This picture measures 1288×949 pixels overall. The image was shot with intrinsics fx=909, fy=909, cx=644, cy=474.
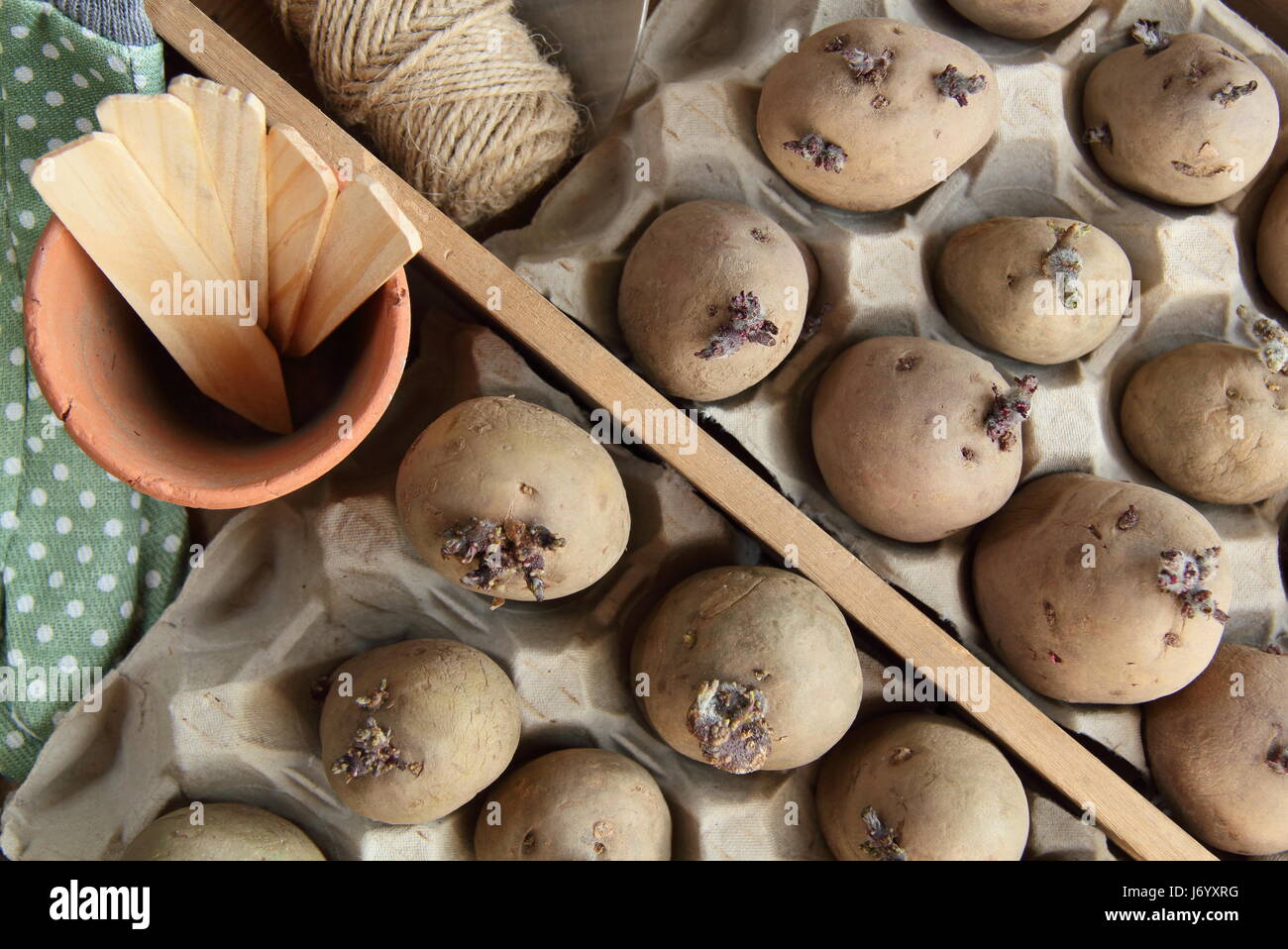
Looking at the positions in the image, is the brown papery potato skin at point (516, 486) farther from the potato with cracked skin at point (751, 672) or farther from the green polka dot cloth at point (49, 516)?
the green polka dot cloth at point (49, 516)

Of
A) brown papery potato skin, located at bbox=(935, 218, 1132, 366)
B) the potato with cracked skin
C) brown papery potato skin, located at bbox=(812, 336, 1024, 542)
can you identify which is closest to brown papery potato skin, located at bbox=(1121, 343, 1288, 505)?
brown papery potato skin, located at bbox=(935, 218, 1132, 366)

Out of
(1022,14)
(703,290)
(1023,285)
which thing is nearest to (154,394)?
(703,290)

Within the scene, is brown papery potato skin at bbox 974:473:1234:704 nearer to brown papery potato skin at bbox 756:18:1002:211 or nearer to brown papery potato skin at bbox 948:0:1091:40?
brown papery potato skin at bbox 756:18:1002:211

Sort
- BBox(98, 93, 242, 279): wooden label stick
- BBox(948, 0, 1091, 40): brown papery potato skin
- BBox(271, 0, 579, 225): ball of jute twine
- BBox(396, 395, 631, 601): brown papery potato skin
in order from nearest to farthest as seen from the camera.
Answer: BBox(98, 93, 242, 279): wooden label stick, BBox(396, 395, 631, 601): brown papery potato skin, BBox(271, 0, 579, 225): ball of jute twine, BBox(948, 0, 1091, 40): brown papery potato skin

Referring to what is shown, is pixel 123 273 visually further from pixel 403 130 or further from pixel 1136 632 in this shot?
pixel 1136 632

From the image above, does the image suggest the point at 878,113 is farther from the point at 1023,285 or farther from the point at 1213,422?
the point at 1213,422

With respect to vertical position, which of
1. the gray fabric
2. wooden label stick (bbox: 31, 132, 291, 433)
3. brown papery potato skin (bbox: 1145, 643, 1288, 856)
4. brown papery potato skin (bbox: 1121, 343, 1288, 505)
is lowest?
brown papery potato skin (bbox: 1145, 643, 1288, 856)
